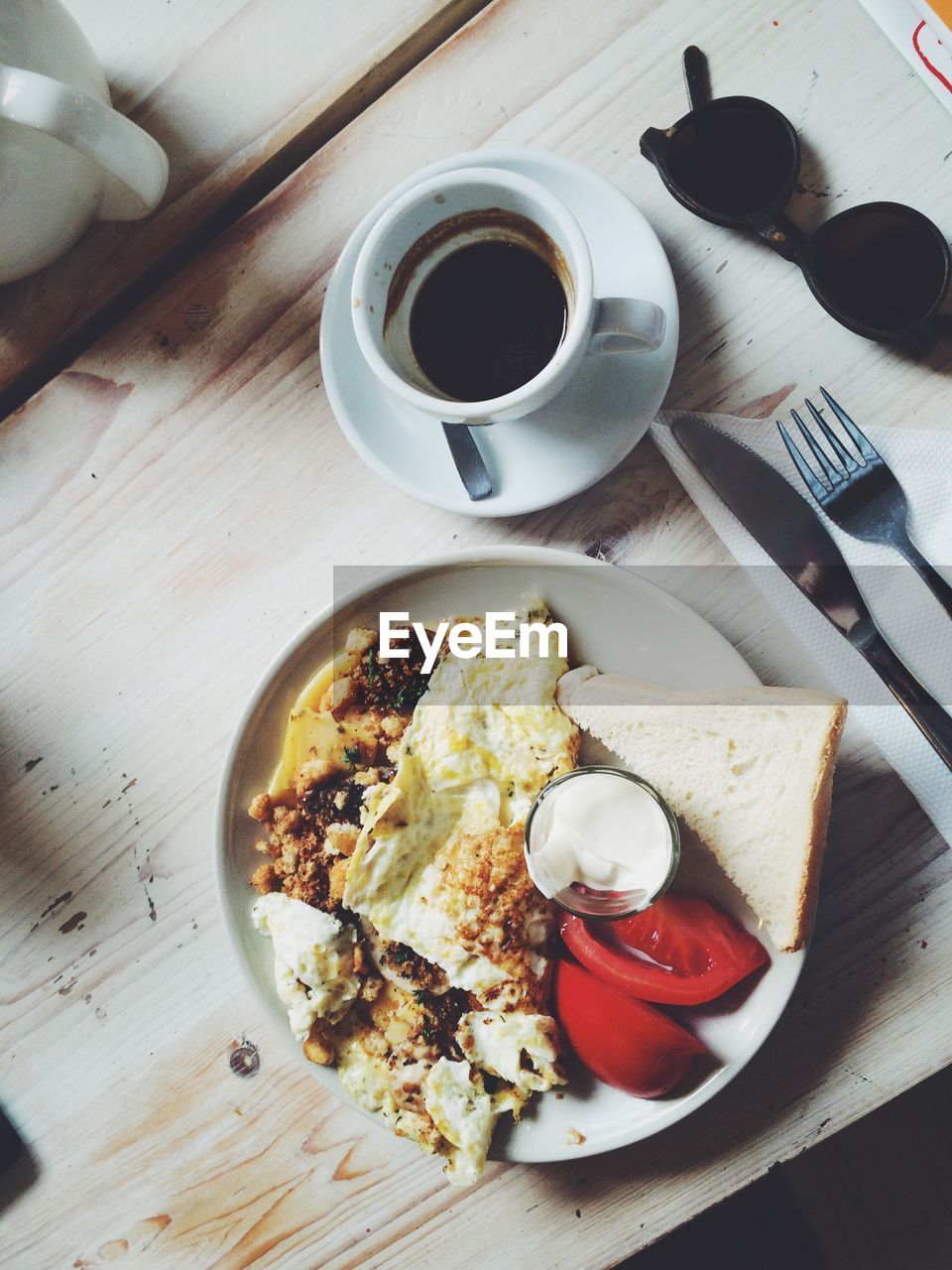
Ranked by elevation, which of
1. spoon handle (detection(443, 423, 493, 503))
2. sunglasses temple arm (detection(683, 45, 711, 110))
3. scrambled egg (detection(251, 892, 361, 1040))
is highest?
sunglasses temple arm (detection(683, 45, 711, 110))

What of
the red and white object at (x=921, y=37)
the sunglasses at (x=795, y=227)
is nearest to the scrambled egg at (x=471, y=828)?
the sunglasses at (x=795, y=227)

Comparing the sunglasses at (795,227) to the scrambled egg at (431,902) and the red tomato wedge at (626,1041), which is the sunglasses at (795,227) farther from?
the red tomato wedge at (626,1041)

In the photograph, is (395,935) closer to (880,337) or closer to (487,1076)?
(487,1076)

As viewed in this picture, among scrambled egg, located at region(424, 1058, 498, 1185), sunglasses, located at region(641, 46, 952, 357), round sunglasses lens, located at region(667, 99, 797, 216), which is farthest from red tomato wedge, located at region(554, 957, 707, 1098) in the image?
round sunglasses lens, located at region(667, 99, 797, 216)

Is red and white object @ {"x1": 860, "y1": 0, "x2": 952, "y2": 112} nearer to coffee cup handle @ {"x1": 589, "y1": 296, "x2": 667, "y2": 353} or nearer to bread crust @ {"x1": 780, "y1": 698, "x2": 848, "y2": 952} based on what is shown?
coffee cup handle @ {"x1": 589, "y1": 296, "x2": 667, "y2": 353}

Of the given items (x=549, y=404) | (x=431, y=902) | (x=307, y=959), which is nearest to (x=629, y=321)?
(x=549, y=404)

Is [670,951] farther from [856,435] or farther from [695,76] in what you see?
[695,76]
